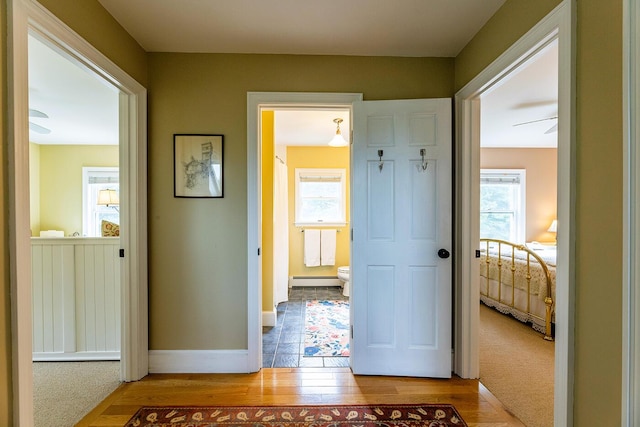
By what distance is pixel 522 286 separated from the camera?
331 centimetres

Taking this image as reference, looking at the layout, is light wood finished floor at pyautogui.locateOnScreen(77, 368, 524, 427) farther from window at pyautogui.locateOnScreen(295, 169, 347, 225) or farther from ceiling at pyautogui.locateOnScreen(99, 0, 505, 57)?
window at pyautogui.locateOnScreen(295, 169, 347, 225)

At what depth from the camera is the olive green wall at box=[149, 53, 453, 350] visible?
7.57 ft

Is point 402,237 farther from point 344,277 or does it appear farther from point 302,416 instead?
point 344,277

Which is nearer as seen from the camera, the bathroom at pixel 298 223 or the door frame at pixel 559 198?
the door frame at pixel 559 198

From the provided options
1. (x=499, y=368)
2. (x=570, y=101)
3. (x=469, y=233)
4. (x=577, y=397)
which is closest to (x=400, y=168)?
(x=469, y=233)

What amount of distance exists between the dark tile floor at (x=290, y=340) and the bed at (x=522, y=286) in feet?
6.32

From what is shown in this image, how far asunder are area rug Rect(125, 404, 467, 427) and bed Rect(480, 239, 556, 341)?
1.78 metres

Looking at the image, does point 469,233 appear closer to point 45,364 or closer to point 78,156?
point 45,364

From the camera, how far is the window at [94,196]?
5336 millimetres

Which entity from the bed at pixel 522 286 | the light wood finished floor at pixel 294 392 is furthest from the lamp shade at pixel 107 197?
the bed at pixel 522 286

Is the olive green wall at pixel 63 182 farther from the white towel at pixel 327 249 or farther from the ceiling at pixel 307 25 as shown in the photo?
the ceiling at pixel 307 25

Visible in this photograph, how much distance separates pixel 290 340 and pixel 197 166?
5.96 feet

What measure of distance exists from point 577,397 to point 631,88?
121cm

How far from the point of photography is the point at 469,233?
2.22 meters
